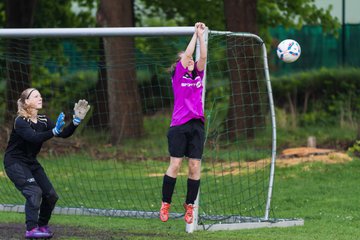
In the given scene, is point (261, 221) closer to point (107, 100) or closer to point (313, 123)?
point (107, 100)

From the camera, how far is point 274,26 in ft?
85.3

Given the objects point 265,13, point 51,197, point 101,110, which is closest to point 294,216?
point 51,197

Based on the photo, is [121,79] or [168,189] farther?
[121,79]

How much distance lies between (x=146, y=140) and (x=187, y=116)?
8.36 m

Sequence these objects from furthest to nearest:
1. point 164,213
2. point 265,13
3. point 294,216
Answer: point 265,13, point 294,216, point 164,213

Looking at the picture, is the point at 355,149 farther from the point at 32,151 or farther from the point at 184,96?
the point at 32,151

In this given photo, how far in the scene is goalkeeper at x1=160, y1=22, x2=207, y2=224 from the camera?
10281 millimetres

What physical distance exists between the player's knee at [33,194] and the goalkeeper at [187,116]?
4.43 ft

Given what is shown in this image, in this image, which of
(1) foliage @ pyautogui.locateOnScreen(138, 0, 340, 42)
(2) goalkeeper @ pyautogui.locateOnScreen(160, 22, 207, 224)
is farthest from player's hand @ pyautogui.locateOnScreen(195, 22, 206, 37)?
(1) foliage @ pyautogui.locateOnScreen(138, 0, 340, 42)

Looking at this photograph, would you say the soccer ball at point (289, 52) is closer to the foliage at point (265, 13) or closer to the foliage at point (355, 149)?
the foliage at point (355, 149)

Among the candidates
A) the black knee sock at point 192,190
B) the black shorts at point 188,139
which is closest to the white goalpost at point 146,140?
the black knee sock at point 192,190

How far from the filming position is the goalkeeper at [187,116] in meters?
10.3

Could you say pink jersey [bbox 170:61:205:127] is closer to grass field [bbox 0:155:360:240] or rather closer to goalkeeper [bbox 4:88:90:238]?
goalkeeper [bbox 4:88:90:238]

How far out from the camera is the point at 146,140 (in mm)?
18594
